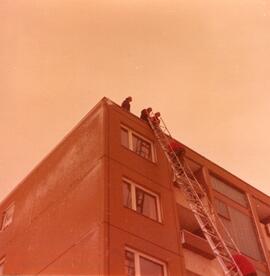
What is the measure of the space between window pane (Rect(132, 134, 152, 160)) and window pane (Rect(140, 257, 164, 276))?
526 centimetres

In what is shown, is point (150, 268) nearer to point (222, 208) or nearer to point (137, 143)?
point (137, 143)

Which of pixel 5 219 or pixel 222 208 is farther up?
pixel 5 219

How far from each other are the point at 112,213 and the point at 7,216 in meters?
9.68

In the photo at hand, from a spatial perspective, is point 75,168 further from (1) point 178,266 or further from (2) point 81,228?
(1) point 178,266

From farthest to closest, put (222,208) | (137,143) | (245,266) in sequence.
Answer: (222,208) < (137,143) < (245,266)

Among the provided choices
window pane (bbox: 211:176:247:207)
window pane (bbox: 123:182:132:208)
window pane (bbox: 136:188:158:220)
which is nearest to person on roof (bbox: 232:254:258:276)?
window pane (bbox: 136:188:158:220)

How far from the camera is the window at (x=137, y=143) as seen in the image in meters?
19.5

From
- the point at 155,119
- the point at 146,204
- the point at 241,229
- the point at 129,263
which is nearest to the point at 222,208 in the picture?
the point at 241,229

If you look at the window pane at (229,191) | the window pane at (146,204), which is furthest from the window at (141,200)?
the window pane at (229,191)

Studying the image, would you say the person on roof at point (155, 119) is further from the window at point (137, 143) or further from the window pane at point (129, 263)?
the window pane at point (129, 263)

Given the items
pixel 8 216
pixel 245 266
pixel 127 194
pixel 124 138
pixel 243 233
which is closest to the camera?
pixel 245 266

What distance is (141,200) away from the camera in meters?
17.6

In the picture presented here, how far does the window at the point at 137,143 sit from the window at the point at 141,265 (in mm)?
5074

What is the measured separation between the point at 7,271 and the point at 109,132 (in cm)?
710
